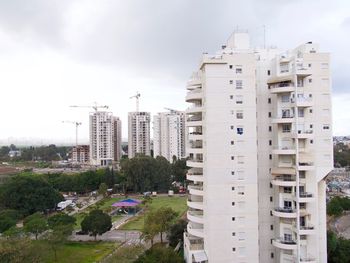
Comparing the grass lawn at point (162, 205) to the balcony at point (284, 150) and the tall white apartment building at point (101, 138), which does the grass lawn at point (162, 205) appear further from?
the tall white apartment building at point (101, 138)

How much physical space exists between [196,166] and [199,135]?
216cm

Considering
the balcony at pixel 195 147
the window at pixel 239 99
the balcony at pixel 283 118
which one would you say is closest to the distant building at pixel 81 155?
the balcony at pixel 195 147

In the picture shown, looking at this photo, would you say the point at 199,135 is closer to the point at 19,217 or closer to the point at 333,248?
the point at 333,248

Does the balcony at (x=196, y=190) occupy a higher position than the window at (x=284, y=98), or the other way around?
the window at (x=284, y=98)

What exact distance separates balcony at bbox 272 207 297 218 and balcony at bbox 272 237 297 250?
1714mm

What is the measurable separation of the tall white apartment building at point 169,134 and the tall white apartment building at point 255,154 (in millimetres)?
75471

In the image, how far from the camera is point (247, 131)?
78.3ft

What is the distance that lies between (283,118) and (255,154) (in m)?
2.96

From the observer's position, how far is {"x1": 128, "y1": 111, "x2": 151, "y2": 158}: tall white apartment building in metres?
115

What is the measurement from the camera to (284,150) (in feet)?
78.0

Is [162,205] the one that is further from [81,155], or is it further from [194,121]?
[81,155]

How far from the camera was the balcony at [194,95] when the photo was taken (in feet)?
85.0

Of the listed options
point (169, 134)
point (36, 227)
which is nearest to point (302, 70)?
point (36, 227)

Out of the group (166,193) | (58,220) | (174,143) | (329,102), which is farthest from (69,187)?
(329,102)
